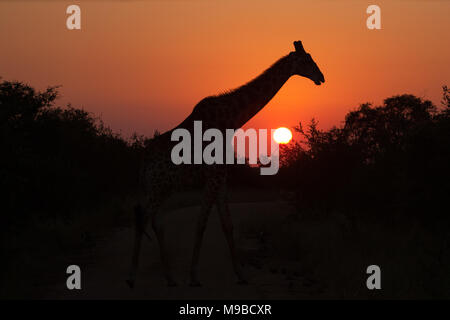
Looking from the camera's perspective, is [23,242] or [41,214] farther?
[41,214]

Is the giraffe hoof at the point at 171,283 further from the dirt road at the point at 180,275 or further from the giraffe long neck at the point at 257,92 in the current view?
the giraffe long neck at the point at 257,92

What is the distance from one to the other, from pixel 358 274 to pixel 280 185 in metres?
11.0

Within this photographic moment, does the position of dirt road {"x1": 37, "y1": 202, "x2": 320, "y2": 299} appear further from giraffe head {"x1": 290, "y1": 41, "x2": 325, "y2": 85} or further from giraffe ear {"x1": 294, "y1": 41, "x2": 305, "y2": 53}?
giraffe ear {"x1": 294, "y1": 41, "x2": 305, "y2": 53}

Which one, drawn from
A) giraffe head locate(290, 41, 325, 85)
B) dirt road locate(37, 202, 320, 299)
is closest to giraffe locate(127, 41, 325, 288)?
giraffe head locate(290, 41, 325, 85)

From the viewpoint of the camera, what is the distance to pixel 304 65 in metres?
12.4

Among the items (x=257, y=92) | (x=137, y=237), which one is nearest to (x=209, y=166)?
(x=137, y=237)

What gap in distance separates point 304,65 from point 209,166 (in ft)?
9.50

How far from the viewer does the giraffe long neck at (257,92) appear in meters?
12.1

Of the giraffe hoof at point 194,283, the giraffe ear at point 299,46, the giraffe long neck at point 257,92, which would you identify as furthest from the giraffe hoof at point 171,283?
the giraffe ear at point 299,46

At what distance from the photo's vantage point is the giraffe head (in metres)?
12.3

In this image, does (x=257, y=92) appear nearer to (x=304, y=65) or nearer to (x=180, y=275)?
(x=304, y=65)
